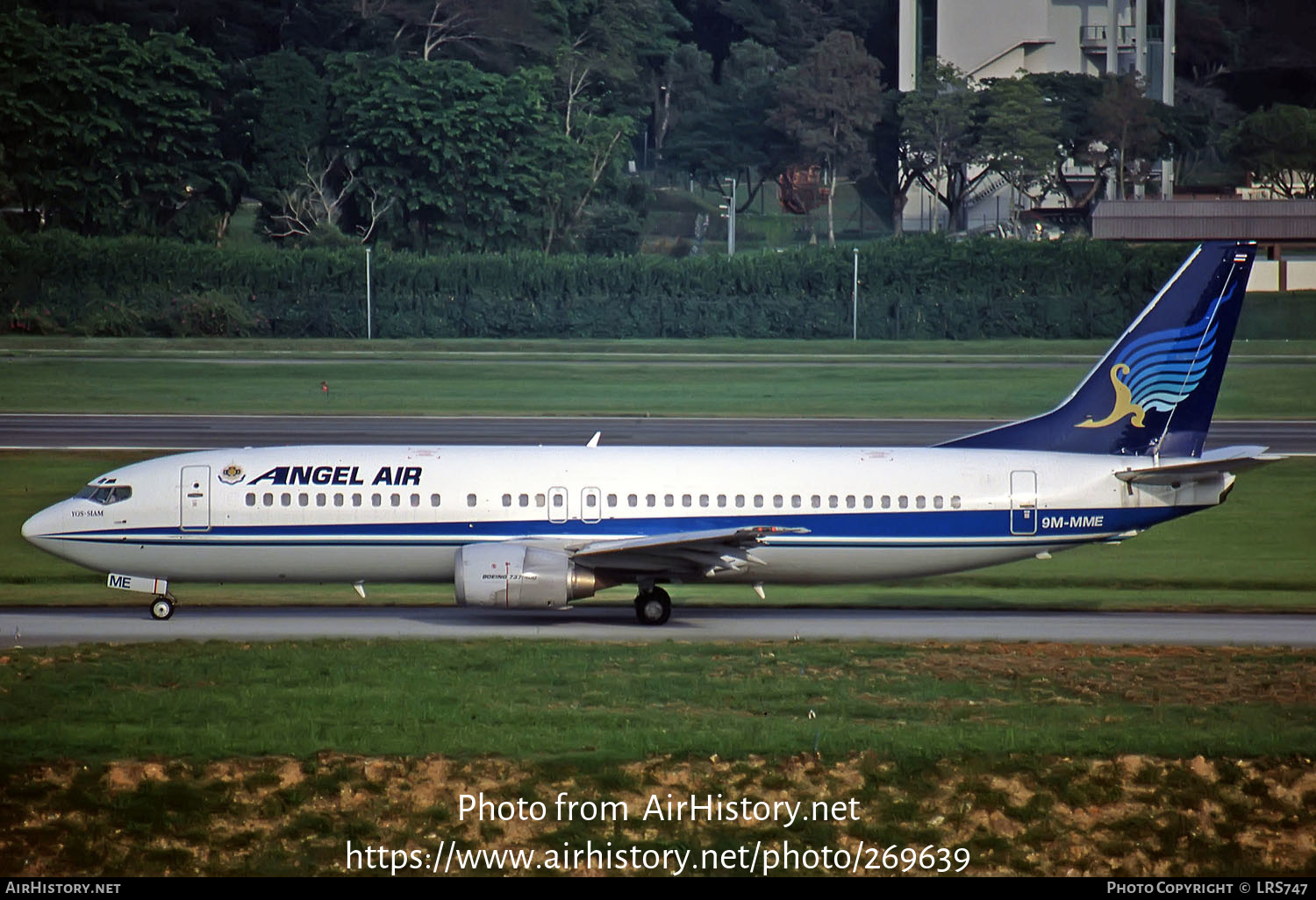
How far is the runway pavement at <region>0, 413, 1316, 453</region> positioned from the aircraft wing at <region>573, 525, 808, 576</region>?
24674mm

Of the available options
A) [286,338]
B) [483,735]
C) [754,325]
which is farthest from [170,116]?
[483,735]

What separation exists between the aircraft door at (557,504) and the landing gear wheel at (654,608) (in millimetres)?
2315

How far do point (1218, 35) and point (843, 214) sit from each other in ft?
153

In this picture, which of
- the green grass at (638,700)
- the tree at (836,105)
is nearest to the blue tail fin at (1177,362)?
the green grass at (638,700)

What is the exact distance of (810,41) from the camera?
509 feet

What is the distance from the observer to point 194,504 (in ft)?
105

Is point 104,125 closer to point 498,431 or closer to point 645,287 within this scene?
point 645,287

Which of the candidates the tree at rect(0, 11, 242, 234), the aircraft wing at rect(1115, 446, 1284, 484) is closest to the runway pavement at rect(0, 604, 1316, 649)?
the aircraft wing at rect(1115, 446, 1284, 484)

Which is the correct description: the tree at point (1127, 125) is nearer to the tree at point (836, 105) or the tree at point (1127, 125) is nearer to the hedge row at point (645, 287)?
the tree at point (836, 105)

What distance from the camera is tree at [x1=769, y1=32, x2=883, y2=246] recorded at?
13162cm

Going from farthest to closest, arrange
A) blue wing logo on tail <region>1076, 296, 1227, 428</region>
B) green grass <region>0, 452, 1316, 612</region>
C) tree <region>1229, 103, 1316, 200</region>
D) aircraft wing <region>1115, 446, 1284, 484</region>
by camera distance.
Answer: tree <region>1229, 103, 1316, 200</region>
green grass <region>0, 452, 1316, 612</region>
blue wing logo on tail <region>1076, 296, 1227, 428</region>
aircraft wing <region>1115, 446, 1284, 484</region>

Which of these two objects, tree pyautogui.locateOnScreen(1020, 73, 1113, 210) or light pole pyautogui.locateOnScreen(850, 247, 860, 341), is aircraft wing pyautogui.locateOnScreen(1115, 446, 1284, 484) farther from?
tree pyautogui.locateOnScreen(1020, 73, 1113, 210)

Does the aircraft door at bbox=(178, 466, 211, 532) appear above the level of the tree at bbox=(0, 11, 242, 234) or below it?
below

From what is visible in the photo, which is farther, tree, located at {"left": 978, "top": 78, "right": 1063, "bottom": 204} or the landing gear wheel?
tree, located at {"left": 978, "top": 78, "right": 1063, "bottom": 204}
